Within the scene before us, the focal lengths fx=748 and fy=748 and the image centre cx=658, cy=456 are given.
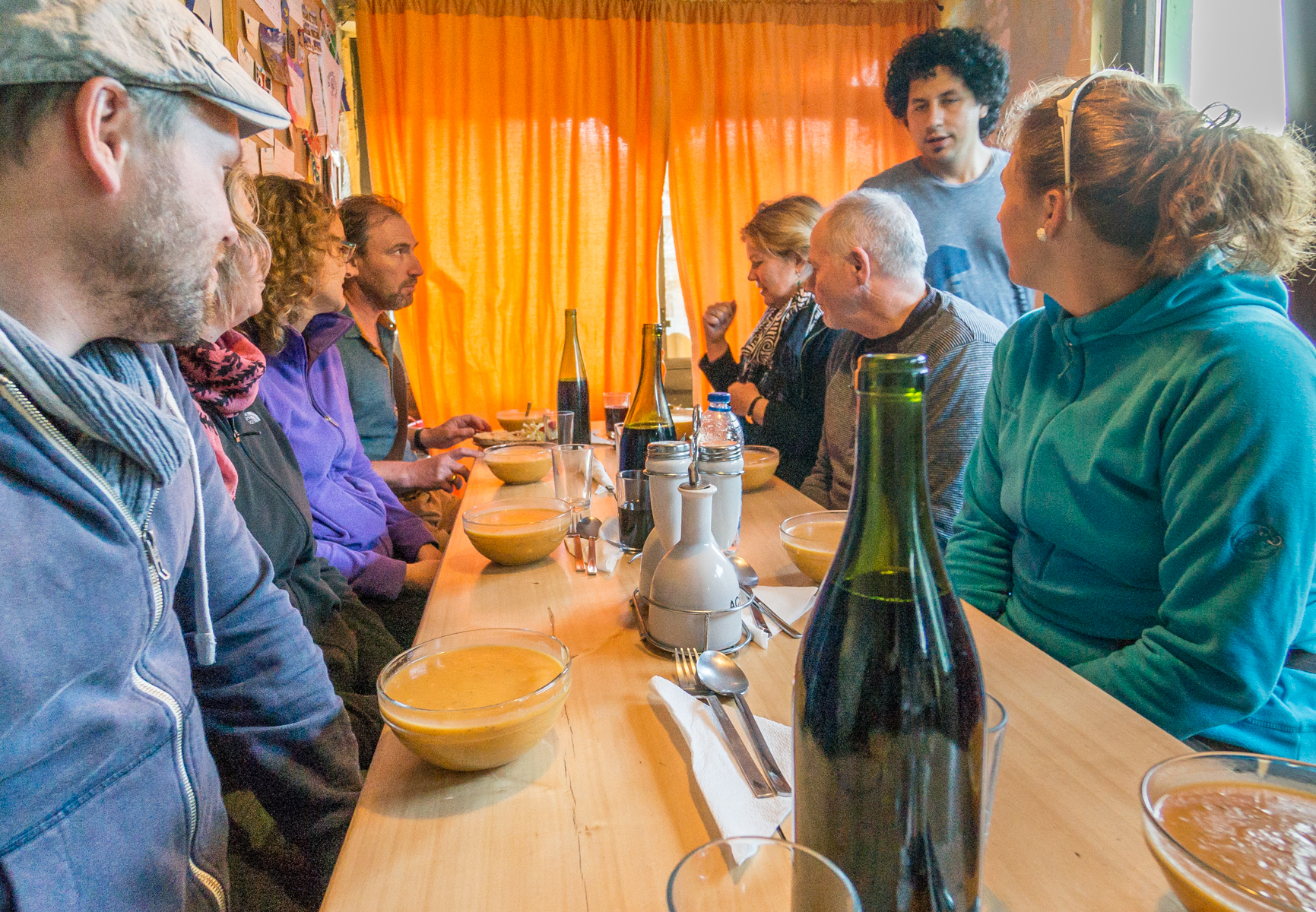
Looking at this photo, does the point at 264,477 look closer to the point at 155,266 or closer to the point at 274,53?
the point at 155,266

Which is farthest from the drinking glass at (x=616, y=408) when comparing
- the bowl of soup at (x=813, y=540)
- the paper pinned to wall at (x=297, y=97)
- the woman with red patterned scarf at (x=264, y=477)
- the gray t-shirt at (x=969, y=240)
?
the paper pinned to wall at (x=297, y=97)

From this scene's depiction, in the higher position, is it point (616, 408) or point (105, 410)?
point (105, 410)

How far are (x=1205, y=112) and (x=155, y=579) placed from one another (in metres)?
1.47

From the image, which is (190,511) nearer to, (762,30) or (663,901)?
(663,901)

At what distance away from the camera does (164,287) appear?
0.85m

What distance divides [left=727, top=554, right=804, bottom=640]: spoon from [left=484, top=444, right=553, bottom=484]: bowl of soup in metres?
0.87

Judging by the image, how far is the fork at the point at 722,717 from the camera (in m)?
0.63

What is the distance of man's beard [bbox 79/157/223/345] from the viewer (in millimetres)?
800

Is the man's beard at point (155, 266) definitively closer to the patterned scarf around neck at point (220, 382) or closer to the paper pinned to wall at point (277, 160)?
the patterned scarf around neck at point (220, 382)

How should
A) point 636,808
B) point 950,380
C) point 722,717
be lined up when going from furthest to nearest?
point 950,380 → point 722,717 → point 636,808

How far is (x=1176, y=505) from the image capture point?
3.20 feet

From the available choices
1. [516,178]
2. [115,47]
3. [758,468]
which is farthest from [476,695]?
[516,178]

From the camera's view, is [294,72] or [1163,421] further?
[294,72]

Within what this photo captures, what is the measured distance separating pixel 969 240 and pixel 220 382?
8.50 ft
